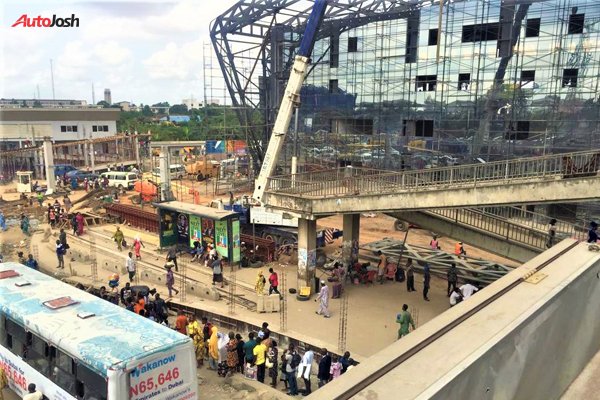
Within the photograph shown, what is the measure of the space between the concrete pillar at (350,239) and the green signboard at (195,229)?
6.64m

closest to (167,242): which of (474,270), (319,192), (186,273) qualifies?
(186,273)

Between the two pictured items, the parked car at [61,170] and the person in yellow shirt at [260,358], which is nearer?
the person in yellow shirt at [260,358]

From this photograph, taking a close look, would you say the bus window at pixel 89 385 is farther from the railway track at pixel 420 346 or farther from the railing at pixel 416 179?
the railing at pixel 416 179

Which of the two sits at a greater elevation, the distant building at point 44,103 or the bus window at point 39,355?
the distant building at point 44,103

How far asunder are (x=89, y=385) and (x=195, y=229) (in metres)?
13.8

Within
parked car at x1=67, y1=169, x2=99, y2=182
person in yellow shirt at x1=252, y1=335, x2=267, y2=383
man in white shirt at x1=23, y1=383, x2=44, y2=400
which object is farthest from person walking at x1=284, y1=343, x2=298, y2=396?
parked car at x1=67, y1=169, x2=99, y2=182

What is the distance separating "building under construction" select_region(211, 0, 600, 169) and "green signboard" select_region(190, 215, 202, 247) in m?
7.60

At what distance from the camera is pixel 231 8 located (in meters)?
33.4

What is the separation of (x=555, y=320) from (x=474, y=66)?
23.9 metres

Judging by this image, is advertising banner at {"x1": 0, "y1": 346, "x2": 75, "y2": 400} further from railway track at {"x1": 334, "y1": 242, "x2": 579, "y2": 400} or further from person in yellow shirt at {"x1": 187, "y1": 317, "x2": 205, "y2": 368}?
railway track at {"x1": 334, "y1": 242, "x2": 579, "y2": 400}

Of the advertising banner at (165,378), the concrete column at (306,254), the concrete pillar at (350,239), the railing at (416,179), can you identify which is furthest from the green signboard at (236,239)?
the advertising banner at (165,378)

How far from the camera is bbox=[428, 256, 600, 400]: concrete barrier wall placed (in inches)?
139

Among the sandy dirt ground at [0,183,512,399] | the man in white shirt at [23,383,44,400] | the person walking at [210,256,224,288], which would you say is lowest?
the sandy dirt ground at [0,183,512,399]

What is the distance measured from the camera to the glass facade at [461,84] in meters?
22.9
